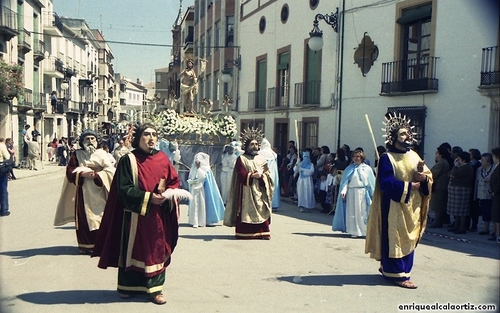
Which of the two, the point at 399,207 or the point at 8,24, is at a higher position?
the point at 8,24

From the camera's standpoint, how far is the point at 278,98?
21.2 m

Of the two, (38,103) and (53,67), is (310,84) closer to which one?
(38,103)

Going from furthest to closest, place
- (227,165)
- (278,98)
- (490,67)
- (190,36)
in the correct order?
(190,36)
(278,98)
(227,165)
(490,67)

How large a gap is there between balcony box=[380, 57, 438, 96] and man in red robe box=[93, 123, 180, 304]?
9.29 metres

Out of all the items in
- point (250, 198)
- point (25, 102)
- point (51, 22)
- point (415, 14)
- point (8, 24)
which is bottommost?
point (250, 198)

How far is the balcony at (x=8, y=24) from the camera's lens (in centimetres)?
2069

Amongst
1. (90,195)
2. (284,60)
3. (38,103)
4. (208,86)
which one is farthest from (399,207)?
(208,86)

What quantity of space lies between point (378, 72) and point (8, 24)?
16.1 m

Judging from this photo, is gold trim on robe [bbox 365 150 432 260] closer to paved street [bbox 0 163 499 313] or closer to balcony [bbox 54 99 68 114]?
paved street [bbox 0 163 499 313]

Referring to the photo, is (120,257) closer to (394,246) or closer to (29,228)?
(394,246)

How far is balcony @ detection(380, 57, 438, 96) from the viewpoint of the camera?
12.4 meters

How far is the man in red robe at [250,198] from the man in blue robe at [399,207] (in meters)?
2.60

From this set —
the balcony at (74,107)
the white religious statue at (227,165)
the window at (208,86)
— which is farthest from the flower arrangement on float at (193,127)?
the balcony at (74,107)

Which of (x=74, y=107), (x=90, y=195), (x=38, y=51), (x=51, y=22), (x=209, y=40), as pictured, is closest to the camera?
(x=90, y=195)
